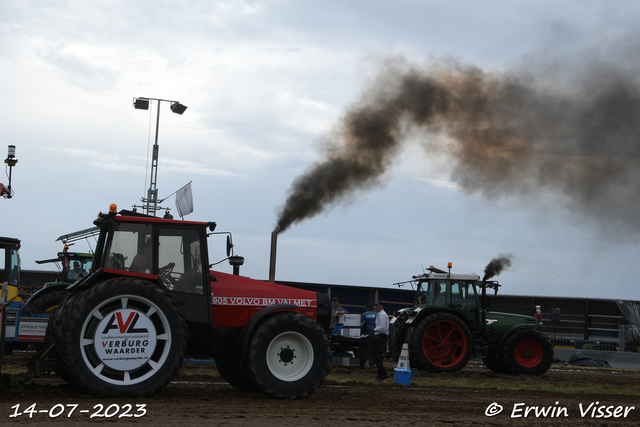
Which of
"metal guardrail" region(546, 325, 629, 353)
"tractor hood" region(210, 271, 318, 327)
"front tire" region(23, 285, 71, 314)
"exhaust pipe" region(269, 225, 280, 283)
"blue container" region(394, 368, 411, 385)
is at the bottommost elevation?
"metal guardrail" region(546, 325, 629, 353)

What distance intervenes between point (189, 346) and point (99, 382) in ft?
4.03

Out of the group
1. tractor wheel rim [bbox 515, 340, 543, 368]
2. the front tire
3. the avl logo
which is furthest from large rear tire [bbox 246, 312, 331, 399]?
the front tire

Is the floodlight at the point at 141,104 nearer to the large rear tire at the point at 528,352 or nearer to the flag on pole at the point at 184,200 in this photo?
the flag on pole at the point at 184,200

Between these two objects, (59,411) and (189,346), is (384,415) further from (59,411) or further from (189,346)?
(59,411)

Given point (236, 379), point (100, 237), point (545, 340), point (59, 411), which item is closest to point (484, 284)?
point (545, 340)

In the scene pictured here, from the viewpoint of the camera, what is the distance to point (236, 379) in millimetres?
9133

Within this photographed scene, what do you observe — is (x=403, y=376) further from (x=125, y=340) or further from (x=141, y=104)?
(x=141, y=104)

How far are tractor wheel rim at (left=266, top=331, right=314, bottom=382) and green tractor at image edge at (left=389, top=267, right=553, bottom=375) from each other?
17.8ft

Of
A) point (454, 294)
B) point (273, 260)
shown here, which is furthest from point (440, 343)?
point (273, 260)

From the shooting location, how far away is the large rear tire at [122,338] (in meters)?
7.14

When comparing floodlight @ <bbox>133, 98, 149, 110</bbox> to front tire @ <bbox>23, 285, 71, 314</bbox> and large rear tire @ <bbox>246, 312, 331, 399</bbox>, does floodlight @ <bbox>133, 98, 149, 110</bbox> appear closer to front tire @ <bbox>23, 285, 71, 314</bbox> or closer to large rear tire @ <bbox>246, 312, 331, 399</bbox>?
front tire @ <bbox>23, 285, 71, 314</bbox>

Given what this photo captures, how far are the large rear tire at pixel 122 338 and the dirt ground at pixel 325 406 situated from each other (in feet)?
0.83

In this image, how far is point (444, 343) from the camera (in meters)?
13.4

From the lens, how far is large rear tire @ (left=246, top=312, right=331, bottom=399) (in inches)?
309
